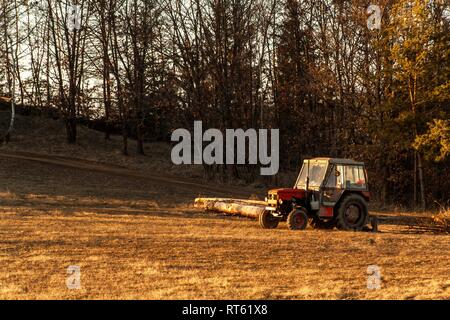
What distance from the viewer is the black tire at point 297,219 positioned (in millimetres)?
17375

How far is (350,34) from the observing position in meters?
35.9

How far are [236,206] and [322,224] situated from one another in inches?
157

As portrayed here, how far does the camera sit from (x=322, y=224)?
18.8 metres

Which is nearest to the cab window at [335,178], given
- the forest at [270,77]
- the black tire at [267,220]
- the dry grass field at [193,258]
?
the dry grass field at [193,258]

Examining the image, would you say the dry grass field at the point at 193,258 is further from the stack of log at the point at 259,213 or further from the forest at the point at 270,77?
the forest at the point at 270,77

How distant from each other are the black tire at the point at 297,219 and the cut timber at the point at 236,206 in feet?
6.01

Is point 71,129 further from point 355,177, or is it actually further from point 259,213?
point 355,177

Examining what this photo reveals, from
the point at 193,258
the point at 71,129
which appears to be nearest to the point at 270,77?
the point at 71,129

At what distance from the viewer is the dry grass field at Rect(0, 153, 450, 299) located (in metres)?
9.25

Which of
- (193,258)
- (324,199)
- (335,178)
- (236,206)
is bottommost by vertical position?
(193,258)

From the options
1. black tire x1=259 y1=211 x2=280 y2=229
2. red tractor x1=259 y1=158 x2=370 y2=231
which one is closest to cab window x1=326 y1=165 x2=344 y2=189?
red tractor x1=259 y1=158 x2=370 y2=231

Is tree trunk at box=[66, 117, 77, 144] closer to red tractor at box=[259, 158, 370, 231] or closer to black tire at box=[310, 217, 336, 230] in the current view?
red tractor at box=[259, 158, 370, 231]
